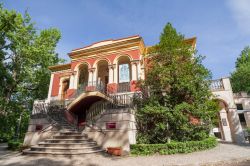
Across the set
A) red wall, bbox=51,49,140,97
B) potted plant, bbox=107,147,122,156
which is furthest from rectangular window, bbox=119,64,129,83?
potted plant, bbox=107,147,122,156

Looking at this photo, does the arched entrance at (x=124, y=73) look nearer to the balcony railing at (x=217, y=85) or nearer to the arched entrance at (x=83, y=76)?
the arched entrance at (x=83, y=76)

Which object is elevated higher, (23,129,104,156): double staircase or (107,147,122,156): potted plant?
(23,129,104,156): double staircase

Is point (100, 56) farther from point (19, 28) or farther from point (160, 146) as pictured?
point (19, 28)

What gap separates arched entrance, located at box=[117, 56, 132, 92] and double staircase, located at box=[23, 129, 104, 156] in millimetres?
5855

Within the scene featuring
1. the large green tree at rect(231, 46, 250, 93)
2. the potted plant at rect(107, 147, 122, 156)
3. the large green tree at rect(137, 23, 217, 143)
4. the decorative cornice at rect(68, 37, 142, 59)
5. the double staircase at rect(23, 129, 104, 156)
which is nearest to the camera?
the double staircase at rect(23, 129, 104, 156)

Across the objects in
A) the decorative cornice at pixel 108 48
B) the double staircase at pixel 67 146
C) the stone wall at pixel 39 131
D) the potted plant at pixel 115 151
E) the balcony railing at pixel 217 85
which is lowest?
the potted plant at pixel 115 151

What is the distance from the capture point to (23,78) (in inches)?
834

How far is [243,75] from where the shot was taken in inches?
1043

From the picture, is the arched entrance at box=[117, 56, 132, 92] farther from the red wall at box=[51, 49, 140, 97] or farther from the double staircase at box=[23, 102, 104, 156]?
the double staircase at box=[23, 102, 104, 156]

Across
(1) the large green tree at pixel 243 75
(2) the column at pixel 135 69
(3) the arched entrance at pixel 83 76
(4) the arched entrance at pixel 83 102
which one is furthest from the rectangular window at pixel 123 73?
(1) the large green tree at pixel 243 75

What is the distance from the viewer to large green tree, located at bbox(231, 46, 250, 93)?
26.3 metres

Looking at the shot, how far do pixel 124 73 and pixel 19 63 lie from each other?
14946 millimetres

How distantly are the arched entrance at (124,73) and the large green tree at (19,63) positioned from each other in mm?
11782

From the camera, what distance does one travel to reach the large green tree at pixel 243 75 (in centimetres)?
2631
